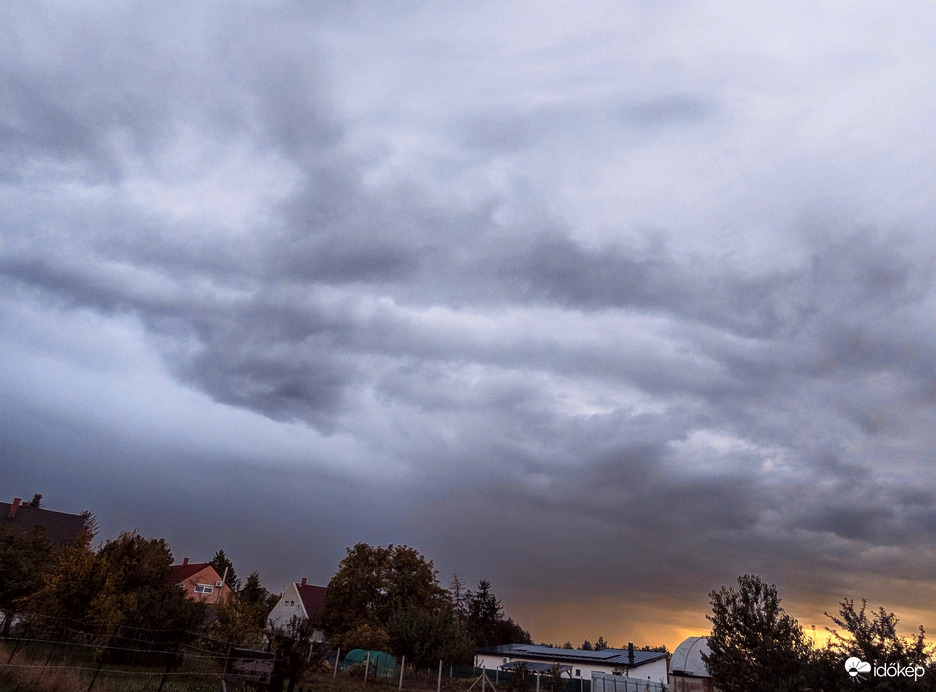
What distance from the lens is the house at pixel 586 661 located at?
63219 millimetres

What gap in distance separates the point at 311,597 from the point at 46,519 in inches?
1397

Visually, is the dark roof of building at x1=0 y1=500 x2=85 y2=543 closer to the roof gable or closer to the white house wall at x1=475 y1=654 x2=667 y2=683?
the roof gable

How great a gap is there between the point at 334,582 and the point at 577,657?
28178mm

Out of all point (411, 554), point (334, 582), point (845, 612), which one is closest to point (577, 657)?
point (411, 554)

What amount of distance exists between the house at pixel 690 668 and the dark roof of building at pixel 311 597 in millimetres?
52869

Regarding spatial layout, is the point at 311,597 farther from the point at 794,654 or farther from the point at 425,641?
the point at 794,654

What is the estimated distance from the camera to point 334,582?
63812mm

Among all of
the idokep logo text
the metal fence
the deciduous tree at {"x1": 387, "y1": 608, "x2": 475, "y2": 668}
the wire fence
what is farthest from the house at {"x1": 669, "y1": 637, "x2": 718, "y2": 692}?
the wire fence

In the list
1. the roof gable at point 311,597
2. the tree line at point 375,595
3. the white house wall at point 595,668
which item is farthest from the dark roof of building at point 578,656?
the roof gable at point 311,597

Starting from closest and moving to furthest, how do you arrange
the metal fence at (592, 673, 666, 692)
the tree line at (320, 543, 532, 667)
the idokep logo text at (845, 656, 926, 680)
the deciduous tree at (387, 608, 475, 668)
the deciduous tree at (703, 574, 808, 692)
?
the idokep logo text at (845, 656, 926, 680) → the deciduous tree at (703, 574, 808, 692) → the metal fence at (592, 673, 666, 692) → the deciduous tree at (387, 608, 475, 668) → the tree line at (320, 543, 532, 667)

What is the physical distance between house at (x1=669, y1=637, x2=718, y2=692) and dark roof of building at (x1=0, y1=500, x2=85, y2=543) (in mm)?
62499

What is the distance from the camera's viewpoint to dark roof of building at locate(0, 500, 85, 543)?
6769 centimetres

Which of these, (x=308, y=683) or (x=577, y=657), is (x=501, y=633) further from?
(x=308, y=683)

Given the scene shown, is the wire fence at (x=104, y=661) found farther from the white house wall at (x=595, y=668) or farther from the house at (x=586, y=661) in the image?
the house at (x=586, y=661)
